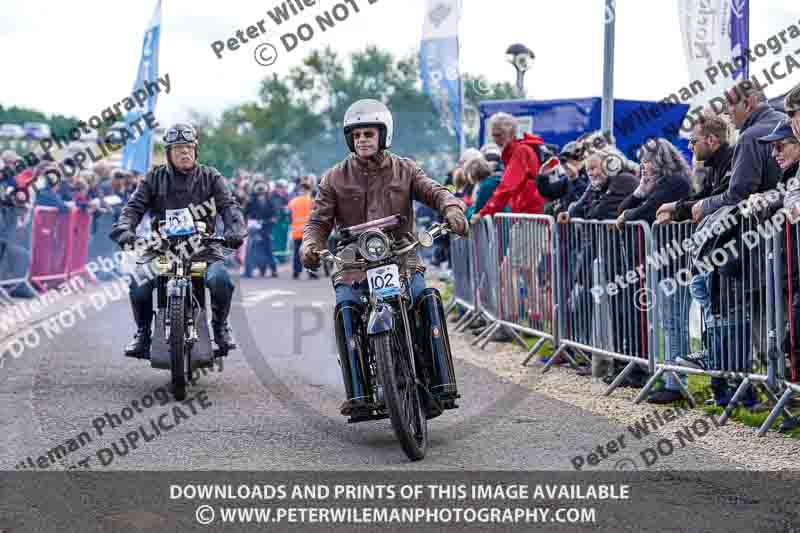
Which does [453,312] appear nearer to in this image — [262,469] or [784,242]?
[784,242]

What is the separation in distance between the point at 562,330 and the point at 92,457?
5.06 metres

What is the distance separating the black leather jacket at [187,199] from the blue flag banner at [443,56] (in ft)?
44.5

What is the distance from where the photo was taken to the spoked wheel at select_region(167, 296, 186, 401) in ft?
30.1

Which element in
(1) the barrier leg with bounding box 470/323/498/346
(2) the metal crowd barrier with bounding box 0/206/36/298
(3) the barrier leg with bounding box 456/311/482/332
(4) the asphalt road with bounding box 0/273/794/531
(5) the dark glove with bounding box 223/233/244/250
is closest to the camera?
(4) the asphalt road with bounding box 0/273/794/531

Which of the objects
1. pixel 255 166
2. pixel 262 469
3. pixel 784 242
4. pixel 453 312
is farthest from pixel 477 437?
pixel 255 166

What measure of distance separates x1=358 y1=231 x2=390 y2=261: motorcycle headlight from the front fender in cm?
27

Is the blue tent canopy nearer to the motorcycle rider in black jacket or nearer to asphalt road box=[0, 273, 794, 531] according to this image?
asphalt road box=[0, 273, 794, 531]

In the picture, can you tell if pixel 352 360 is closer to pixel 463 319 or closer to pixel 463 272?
pixel 463 319

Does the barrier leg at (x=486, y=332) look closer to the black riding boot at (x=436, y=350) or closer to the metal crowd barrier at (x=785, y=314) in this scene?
the metal crowd barrier at (x=785, y=314)

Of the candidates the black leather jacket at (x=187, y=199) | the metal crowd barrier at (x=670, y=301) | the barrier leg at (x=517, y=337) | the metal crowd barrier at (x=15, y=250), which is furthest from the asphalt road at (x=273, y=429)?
the metal crowd barrier at (x=15, y=250)

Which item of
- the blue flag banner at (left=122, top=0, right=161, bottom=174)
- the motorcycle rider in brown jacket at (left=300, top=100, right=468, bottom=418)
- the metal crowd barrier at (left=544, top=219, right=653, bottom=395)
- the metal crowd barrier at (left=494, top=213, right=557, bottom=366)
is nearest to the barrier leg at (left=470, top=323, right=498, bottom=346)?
the metal crowd barrier at (left=494, top=213, right=557, bottom=366)

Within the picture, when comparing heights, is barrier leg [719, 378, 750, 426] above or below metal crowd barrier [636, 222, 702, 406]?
below

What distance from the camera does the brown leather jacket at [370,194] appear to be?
7.69m

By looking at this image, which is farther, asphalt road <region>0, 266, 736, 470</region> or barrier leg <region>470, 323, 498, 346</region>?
barrier leg <region>470, 323, 498, 346</region>
